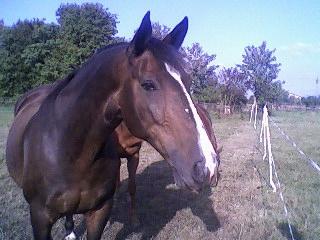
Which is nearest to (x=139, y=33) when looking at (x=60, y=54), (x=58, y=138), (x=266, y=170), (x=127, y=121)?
(x=127, y=121)

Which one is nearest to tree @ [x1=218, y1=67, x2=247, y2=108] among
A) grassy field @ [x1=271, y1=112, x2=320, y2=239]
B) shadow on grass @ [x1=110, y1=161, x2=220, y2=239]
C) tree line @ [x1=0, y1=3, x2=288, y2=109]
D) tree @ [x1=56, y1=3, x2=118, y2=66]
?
tree line @ [x1=0, y1=3, x2=288, y2=109]

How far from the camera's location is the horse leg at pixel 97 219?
3020 millimetres

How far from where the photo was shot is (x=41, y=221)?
9.21 feet

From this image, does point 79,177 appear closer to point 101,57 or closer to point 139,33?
point 101,57

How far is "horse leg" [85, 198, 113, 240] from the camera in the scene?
119 inches

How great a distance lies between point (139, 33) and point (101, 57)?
1.85 ft

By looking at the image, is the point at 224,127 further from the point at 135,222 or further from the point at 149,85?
the point at 149,85

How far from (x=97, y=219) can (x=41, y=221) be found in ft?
1.51

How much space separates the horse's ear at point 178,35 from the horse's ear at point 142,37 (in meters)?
0.27

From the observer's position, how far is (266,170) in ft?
28.3

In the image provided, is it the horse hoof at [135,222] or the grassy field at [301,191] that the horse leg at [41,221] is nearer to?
the horse hoof at [135,222]

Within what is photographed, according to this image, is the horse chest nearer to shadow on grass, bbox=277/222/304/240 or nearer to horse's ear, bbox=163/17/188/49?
horse's ear, bbox=163/17/188/49

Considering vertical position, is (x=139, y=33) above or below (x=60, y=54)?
below

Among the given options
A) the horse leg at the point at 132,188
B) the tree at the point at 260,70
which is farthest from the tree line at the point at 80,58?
the horse leg at the point at 132,188
